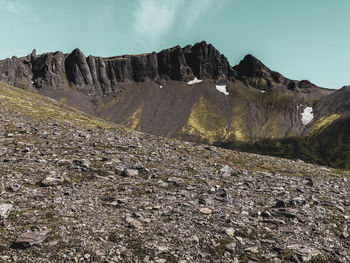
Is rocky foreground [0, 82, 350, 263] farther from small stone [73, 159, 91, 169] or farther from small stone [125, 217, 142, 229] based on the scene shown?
small stone [73, 159, 91, 169]

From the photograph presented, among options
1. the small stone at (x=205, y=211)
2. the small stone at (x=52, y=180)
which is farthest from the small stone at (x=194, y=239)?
the small stone at (x=52, y=180)

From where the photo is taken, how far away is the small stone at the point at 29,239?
9.79 metres

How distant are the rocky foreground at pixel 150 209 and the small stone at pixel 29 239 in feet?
0.16

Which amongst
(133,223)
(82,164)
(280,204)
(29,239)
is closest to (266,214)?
(280,204)

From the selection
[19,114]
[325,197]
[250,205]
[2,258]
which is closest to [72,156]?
[2,258]

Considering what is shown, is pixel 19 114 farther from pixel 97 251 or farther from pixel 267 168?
pixel 267 168

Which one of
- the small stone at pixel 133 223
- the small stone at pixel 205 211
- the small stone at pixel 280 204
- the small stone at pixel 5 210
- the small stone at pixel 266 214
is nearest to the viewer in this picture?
the small stone at pixel 5 210

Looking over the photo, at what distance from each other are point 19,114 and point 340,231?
42544 millimetres

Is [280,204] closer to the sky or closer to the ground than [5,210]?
closer to the sky

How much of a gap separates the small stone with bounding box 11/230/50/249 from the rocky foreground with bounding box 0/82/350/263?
0.16ft

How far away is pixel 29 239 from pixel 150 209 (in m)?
6.58

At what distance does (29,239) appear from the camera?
1009 centimetres

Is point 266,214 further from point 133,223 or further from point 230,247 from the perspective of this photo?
point 133,223

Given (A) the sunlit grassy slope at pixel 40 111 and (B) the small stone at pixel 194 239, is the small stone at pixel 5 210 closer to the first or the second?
(B) the small stone at pixel 194 239
